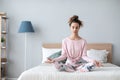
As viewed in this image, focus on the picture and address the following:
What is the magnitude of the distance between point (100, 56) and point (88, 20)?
0.83m

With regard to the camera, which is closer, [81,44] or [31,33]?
[81,44]

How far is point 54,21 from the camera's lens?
5.15 m

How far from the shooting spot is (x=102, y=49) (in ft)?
16.7

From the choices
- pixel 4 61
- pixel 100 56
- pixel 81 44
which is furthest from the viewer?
pixel 4 61

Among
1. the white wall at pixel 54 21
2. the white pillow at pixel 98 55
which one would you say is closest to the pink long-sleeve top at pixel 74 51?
the white pillow at pixel 98 55

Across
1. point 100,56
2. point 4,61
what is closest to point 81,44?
point 100,56

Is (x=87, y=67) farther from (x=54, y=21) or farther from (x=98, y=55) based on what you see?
(x=54, y=21)

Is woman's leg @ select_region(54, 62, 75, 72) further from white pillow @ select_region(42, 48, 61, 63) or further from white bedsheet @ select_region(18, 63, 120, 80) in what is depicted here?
white pillow @ select_region(42, 48, 61, 63)

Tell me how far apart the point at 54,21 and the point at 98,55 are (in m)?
1.16

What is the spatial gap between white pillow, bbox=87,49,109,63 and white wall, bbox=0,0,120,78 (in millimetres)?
342

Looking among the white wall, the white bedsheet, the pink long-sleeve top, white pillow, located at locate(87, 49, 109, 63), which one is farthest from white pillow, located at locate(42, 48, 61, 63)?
the white bedsheet

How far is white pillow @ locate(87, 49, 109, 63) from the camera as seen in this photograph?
470 centimetres

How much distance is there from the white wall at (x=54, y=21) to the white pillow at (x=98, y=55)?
0.34 meters

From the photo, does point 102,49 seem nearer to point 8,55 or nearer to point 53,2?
point 53,2
